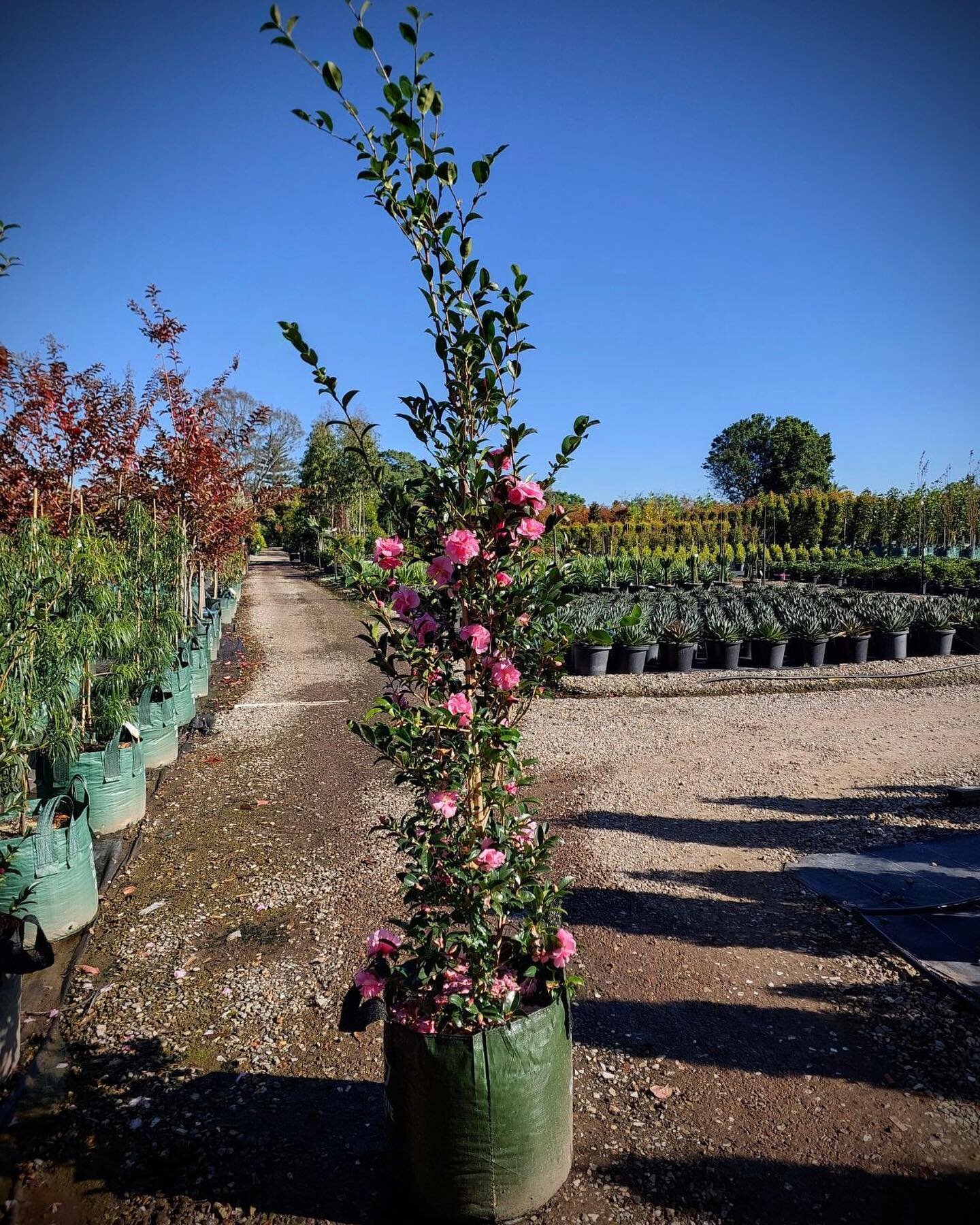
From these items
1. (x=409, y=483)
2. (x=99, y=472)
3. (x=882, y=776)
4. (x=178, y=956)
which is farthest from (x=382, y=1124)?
(x=99, y=472)

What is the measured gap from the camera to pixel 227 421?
1971 inches

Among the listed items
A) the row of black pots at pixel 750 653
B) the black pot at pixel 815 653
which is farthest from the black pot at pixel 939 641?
the black pot at pixel 815 653

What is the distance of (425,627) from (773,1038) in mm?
2559

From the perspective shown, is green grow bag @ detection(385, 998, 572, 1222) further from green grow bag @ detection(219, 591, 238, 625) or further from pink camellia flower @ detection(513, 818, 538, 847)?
green grow bag @ detection(219, 591, 238, 625)

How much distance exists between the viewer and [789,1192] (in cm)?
251

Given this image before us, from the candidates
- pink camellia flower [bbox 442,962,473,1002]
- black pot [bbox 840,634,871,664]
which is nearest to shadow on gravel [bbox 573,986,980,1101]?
pink camellia flower [bbox 442,962,473,1002]

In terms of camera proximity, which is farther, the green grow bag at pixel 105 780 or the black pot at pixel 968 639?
the black pot at pixel 968 639

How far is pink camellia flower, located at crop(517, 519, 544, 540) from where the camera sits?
2307mm

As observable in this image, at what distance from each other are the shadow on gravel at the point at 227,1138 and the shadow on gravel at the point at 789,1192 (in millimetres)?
884

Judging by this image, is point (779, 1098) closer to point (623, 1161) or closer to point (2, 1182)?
point (623, 1161)

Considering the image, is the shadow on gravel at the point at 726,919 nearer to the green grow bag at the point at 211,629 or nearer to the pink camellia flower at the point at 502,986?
the pink camellia flower at the point at 502,986

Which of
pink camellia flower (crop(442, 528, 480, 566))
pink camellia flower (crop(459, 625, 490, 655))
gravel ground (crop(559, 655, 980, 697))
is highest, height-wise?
pink camellia flower (crop(442, 528, 480, 566))

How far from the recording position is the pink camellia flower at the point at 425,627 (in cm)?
241

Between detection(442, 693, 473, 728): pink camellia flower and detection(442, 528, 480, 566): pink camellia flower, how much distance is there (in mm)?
424
